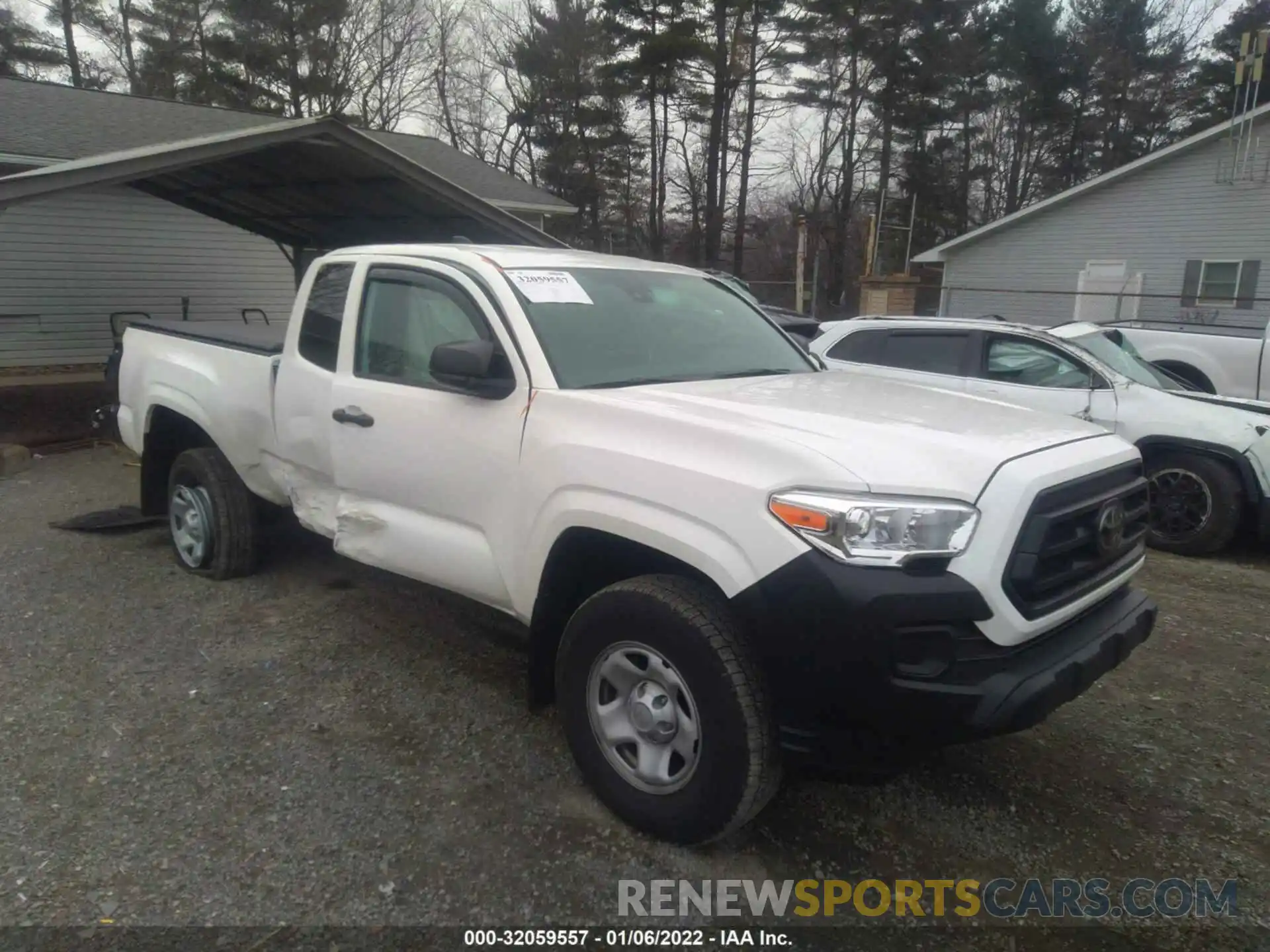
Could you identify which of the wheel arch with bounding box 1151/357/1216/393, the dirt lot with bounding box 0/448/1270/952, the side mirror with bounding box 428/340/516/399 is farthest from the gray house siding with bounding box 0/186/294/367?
the wheel arch with bounding box 1151/357/1216/393

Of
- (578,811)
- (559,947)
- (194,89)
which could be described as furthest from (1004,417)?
(194,89)

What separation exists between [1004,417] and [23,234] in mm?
13621

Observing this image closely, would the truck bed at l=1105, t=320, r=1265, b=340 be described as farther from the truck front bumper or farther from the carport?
the truck front bumper

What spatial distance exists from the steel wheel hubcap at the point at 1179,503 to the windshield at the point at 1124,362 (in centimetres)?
80

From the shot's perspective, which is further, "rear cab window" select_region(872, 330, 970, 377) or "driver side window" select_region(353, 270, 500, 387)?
"rear cab window" select_region(872, 330, 970, 377)

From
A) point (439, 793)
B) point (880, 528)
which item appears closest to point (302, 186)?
point (439, 793)

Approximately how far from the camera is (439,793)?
3.29 meters

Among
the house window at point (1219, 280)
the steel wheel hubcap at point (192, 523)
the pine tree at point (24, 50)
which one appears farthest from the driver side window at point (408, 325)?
the pine tree at point (24, 50)

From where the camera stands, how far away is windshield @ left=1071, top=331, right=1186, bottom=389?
7.21 meters

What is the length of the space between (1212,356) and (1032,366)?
123 inches

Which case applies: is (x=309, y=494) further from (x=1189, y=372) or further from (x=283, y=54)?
(x=283, y=54)

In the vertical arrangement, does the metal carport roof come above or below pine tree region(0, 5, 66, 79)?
below

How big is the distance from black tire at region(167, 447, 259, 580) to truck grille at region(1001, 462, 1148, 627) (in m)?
4.31

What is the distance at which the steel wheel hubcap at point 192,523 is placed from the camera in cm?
535
